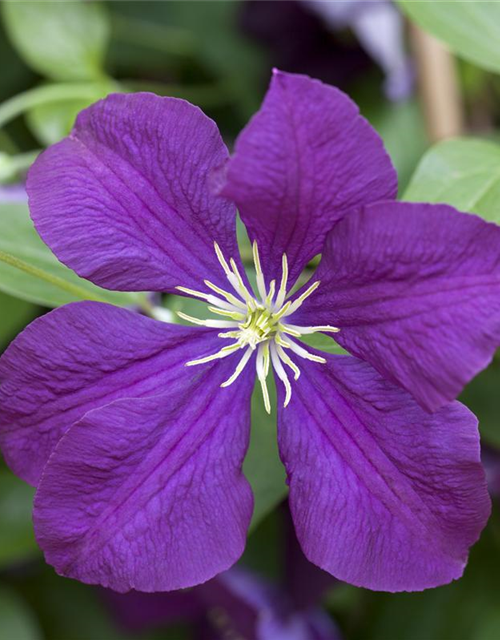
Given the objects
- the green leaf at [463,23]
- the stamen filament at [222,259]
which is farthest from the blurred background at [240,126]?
the stamen filament at [222,259]

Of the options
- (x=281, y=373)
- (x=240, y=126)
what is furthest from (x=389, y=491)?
(x=240, y=126)

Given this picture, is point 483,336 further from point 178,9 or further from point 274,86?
point 178,9

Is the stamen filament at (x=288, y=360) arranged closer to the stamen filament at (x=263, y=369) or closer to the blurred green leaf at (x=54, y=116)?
the stamen filament at (x=263, y=369)

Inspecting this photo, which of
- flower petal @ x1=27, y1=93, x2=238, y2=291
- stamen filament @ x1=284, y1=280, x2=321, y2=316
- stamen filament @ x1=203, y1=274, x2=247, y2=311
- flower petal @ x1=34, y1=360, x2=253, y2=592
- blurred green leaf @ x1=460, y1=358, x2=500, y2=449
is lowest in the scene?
blurred green leaf @ x1=460, y1=358, x2=500, y2=449

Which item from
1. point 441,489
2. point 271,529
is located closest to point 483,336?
point 441,489

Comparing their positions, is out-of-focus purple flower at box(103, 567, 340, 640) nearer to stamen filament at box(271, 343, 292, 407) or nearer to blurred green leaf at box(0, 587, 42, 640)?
blurred green leaf at box(0, 587, 42, 640)

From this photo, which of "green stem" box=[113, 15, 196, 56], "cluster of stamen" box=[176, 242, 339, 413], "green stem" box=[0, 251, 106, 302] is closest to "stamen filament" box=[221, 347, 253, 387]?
"cluster of stamen" box=[176, 242, 339, 413]

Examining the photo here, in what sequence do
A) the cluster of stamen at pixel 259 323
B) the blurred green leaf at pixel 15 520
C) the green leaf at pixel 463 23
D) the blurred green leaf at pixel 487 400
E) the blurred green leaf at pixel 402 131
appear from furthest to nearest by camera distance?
the blurred green leaf at pixel 402 131 → the blurred green leaf at pixel 15 520 → the blurred green leaf at pixel 487 400 → the green leaf at pixel 463 23 → the cluster of stamen at pixel 259 323
